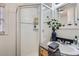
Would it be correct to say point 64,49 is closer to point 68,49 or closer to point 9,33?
point 68,49

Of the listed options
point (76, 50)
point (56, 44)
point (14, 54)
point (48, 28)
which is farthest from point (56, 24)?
point (14, 54)

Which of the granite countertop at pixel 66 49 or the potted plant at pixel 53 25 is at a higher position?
the potted plant at pixel 53 25

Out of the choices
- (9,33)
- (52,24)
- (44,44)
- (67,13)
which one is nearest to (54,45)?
(44,44)

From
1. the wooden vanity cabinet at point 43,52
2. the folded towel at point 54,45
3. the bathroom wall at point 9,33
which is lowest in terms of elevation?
the wooden vanity cabinet at point 43,52

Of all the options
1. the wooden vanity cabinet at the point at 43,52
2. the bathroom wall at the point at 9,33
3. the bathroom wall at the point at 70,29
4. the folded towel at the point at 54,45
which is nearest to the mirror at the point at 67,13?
the bathroom wall at the point at 70,29

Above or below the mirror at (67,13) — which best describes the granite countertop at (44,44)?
below

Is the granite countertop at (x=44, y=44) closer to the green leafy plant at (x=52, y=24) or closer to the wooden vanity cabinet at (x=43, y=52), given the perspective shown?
the wooden vanity cabinet at (x=43, y=52)

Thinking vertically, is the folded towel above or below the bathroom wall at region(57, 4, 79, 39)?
below

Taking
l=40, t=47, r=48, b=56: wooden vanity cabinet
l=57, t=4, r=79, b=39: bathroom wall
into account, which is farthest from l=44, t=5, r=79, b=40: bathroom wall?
l=40, t=47, r=48, b=56: wooden vanity cabinet

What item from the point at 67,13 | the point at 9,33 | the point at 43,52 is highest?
the point at 67,13

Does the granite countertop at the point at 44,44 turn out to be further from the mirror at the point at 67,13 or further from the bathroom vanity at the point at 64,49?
the mirror at the point at 67,13

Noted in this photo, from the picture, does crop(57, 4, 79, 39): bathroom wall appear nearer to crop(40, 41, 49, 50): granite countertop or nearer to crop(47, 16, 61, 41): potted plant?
crop(47, 16, 61, 41): potted plant

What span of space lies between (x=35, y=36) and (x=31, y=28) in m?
0.08

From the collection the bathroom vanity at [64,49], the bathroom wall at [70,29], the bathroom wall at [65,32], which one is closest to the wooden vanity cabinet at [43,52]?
the bathroom vanity at [64,49]
